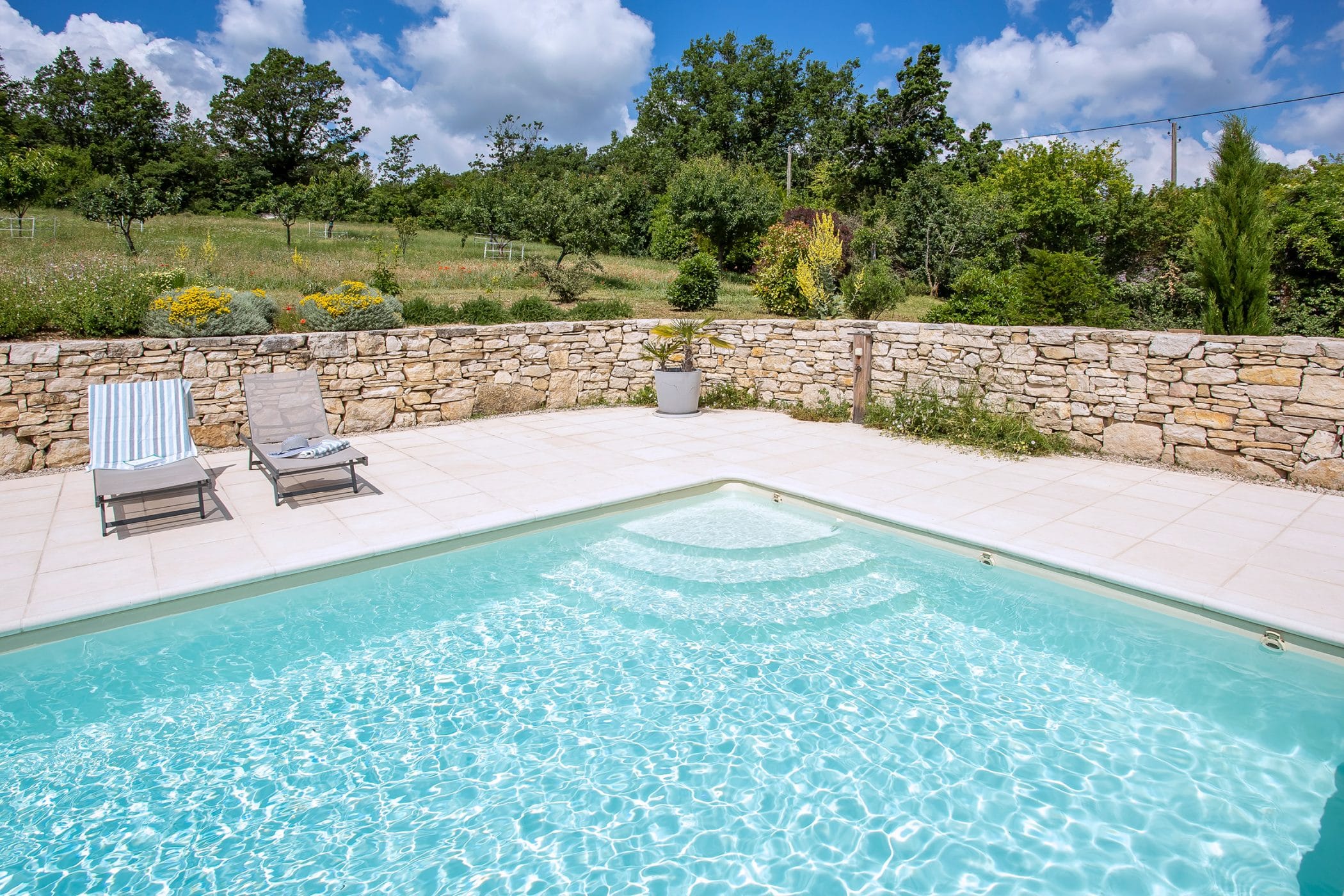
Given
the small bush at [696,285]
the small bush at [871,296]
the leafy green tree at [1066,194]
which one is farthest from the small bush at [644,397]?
the leafy green tree at [1066,194]

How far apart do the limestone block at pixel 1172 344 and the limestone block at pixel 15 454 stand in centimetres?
1044

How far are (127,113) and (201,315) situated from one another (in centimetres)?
4561

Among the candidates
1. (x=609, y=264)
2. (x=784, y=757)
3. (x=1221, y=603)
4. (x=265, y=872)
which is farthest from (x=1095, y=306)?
(x=609, y=264)

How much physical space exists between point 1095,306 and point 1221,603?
23.6 feet

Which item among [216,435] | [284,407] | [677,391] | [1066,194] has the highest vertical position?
[1066,194]

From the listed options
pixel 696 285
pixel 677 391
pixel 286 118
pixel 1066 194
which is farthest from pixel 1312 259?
pixel 286 118

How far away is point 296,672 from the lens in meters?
3.71

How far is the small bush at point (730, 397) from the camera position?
1006 cm

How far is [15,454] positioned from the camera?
21.7 ft

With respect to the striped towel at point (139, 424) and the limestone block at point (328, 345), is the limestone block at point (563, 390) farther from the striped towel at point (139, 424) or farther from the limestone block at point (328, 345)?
the striped towel at point (139, 424)

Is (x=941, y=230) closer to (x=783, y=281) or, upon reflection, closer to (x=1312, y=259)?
(x=783, y=281)

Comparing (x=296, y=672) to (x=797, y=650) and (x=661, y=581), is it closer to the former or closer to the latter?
(x=661, y=581)

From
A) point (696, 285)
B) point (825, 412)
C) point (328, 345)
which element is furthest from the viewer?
point (696, 285)

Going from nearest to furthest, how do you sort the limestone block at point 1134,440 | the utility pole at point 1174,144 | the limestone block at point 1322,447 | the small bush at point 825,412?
the limestone block at point 1322,447 < the limestone block at point 1134,440 < the small bush at point 825,412 < the utility pole at point 1174,144
